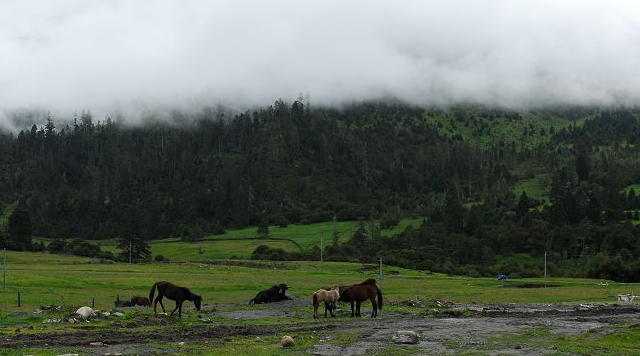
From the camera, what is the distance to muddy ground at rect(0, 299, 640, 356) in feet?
101

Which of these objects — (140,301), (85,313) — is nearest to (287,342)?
(85,313)

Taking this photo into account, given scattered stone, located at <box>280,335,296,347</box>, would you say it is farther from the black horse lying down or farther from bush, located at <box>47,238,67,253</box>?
bush, located at <box>47,238,67,253</box>

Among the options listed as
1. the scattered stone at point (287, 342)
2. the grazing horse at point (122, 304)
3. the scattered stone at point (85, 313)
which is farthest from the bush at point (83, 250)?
the scattered stone at point (287, 342)

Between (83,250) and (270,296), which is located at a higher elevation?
(83,250)

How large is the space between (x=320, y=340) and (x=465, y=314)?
2005 cm

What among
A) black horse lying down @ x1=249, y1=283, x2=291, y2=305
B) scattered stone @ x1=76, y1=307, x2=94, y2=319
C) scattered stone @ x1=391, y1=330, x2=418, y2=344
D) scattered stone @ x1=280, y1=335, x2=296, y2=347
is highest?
scattered stone @ x1=76, y1=307, x2=94, y2=319

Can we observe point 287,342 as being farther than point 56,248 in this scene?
No

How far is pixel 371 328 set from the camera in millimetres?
39406

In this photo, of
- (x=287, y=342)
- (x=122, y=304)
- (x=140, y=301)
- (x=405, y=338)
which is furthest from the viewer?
(x=140, y=301)

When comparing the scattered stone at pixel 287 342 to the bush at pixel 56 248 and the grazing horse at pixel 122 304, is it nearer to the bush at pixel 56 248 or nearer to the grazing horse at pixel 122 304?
the grazing horse at pixel 122 304

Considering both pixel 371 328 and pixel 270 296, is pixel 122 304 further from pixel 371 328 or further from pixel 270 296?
pixel 371 328

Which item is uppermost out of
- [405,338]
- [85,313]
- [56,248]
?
[56,248]

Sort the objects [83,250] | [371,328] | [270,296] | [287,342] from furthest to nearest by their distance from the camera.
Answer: [83,250]
[270,296]
[371,328]
[287,342]

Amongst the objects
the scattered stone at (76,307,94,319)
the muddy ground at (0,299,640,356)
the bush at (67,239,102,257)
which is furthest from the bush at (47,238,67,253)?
the scattered stone at (76,307,94,319)
